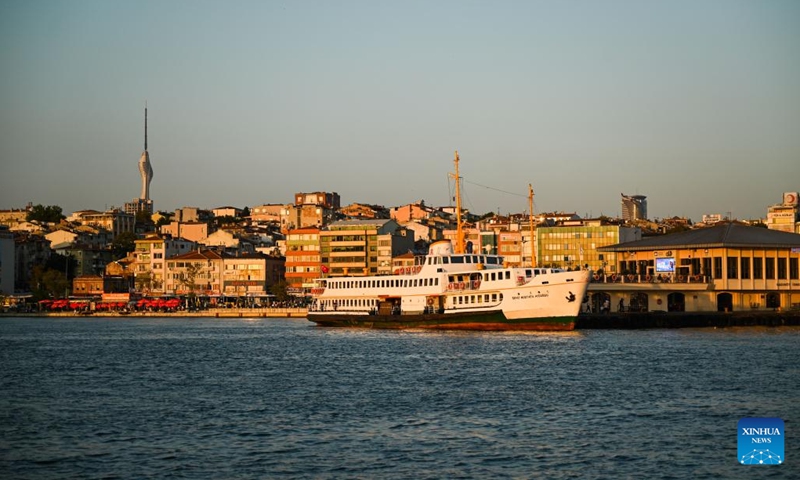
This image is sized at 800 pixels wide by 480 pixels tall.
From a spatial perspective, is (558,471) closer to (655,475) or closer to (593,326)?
(655,475)

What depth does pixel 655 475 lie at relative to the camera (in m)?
22.7

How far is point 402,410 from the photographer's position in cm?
3147

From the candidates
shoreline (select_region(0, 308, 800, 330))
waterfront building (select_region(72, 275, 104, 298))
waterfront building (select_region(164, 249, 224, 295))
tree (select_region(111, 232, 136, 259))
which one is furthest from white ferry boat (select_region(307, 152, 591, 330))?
tree (select_region(111, 232, 136, 259))

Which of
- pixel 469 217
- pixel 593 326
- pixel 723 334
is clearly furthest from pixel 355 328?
pixel 469 217

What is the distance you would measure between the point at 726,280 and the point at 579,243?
1528 inches

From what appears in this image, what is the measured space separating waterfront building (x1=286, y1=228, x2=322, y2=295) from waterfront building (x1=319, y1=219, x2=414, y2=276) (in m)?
2.62

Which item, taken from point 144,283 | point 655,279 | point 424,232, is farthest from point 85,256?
point 655,279

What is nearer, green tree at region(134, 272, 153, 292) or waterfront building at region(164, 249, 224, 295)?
waterfront building at region(164, 249, 224, 295)

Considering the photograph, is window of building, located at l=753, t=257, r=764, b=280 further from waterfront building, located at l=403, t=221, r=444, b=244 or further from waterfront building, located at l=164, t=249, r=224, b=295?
waterfront building, located at l=164, t=249, r=224, b=295

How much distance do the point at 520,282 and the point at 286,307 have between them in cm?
6102

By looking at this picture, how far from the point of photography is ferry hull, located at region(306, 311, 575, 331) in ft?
211

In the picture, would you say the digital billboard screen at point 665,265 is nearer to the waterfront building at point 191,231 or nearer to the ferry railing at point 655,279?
the ferry railing at point 655,279

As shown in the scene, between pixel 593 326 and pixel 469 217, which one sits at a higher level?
pixel 469 217

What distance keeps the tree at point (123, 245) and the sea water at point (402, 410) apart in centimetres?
10841
